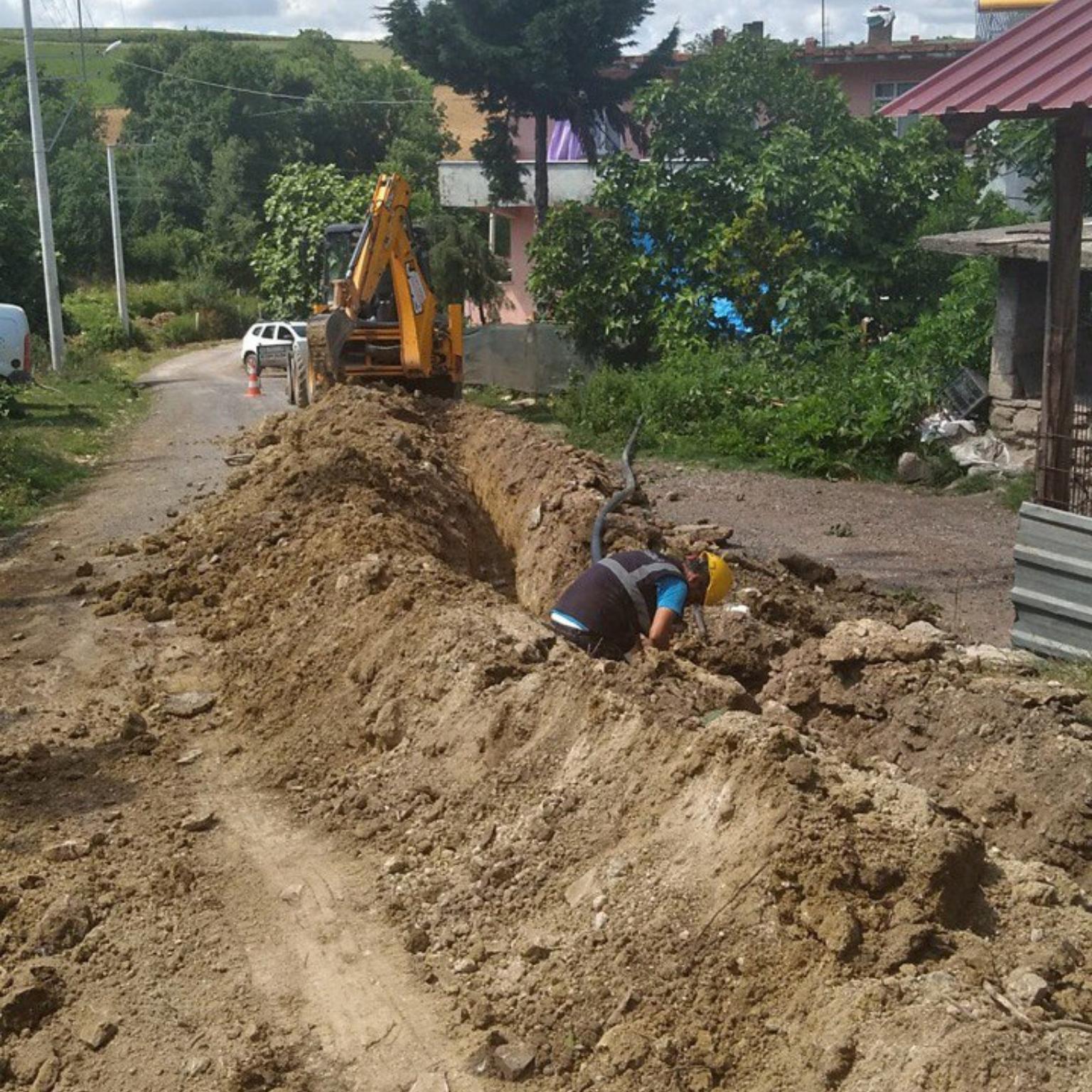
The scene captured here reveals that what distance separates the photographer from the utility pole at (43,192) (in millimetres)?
30609

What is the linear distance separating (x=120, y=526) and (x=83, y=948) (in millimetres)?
9773

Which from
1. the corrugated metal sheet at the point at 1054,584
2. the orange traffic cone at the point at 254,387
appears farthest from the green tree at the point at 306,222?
the corrugated metal sheet at the point at 1054,584

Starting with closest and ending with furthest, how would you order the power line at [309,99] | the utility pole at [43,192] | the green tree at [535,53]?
the utility pole at [43,192], the green tree at [535,53], the power line at [309,99]

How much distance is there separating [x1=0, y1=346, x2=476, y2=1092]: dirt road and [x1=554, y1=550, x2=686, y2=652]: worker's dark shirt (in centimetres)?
198

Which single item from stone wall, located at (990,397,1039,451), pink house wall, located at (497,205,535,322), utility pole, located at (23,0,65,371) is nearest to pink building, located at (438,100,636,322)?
pink house wall, located at (497,205,535,322)

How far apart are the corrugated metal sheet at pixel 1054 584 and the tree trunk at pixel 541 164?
2550 centimetres

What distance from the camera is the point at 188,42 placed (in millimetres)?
88062

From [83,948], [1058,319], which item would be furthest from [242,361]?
[83,948]

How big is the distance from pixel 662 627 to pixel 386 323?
1332 centimetres

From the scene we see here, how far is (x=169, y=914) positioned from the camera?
6598 millimetres

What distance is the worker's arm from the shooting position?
8133 millimetres

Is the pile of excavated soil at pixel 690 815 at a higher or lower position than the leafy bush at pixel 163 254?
lower

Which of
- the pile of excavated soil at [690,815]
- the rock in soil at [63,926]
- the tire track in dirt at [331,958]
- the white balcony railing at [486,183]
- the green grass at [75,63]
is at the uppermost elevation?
the green grass at [75,63]

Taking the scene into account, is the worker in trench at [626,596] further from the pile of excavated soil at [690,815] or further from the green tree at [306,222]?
the green tree at [306,222]
